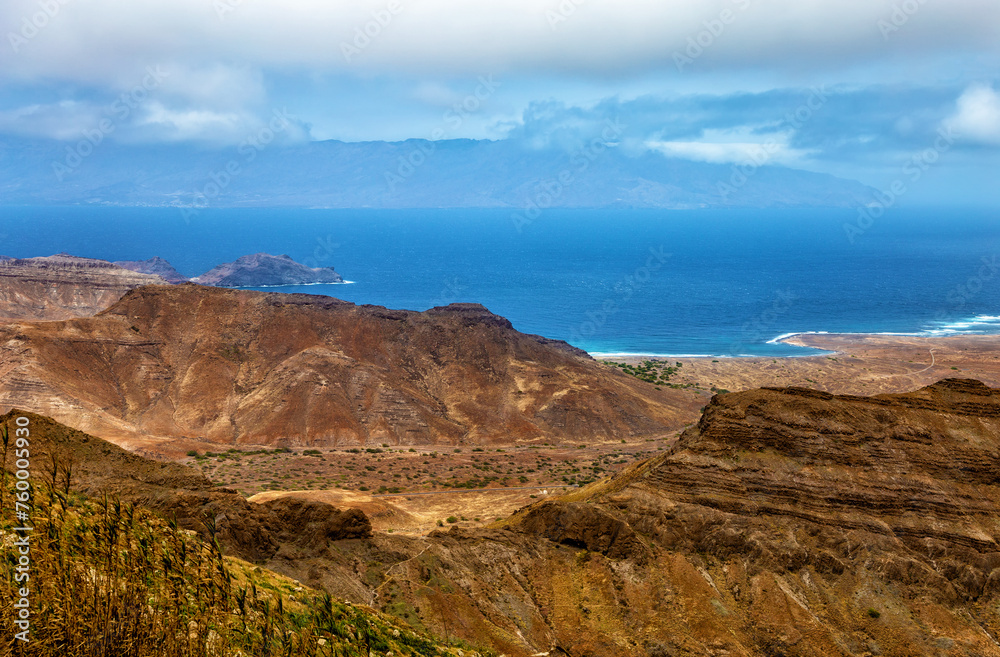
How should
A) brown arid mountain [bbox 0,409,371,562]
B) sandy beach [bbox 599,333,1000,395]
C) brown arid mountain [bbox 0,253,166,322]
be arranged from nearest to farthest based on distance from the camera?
brown arid mountain [bbox 0,409,371,562] → sandy beach [bbox 599,333,1000,395] → brown arid mountain [bbox 0,253,166,322]

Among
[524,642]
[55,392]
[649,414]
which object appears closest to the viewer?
[524,642]

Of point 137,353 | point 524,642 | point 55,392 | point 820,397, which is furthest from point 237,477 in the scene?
point 820,397

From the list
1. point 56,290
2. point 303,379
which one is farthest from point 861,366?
point 56,290

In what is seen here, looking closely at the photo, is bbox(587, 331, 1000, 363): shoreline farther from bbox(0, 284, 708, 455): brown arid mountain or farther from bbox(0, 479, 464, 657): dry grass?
bbox(0, 479, 464, 657): dry grass

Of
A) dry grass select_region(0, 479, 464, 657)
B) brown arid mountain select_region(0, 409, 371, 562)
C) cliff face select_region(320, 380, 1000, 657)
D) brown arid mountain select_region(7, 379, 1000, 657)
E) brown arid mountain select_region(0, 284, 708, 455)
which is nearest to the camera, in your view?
dry grass select_region(0, 479, 464, 657)

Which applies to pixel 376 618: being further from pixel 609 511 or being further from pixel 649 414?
pixel 649 414

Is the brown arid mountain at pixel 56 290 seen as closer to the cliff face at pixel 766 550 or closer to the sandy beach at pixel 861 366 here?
the sandy beach at pixel 861 366

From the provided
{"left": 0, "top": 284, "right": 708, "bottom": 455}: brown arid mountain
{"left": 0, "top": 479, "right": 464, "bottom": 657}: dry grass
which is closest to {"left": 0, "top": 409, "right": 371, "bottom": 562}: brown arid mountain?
{"left": 0, "top": 479, "right": 464, "bottom": 657}: dry grass

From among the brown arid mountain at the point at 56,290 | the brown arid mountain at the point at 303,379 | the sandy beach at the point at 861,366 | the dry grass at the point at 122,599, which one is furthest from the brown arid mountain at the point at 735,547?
the brown arid mountain at the point at 56,290
